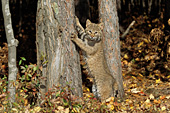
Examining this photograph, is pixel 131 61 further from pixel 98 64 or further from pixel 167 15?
pixel 98 64

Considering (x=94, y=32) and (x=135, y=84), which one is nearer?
(x=94, y=32)

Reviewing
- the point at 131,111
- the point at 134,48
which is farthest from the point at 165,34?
the point at 131,111

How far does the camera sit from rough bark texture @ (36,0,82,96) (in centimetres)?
522

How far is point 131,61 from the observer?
916 cm

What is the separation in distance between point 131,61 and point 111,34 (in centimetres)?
304

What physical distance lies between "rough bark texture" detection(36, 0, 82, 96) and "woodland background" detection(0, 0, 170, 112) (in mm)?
380

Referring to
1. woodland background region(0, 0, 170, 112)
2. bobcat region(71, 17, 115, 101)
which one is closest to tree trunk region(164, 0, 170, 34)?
woodland background region(0, 0, 170, 112)

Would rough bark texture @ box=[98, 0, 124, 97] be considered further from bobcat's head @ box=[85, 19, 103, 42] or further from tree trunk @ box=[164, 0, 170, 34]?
tree trunk @ box=[164, 0, 170, 34]

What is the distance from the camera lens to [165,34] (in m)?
8.59

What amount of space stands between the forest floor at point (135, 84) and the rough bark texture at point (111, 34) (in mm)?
690

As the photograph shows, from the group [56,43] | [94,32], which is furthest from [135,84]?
[56,43]

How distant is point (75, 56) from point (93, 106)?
1.10 m

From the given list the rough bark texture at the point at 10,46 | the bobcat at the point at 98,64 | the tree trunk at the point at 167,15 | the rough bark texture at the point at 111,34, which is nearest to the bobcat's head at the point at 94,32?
the bobcat at the point at 98,64

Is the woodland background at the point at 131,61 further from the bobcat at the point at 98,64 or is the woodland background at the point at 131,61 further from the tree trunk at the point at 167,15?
the bobcat at the point at 98,64
